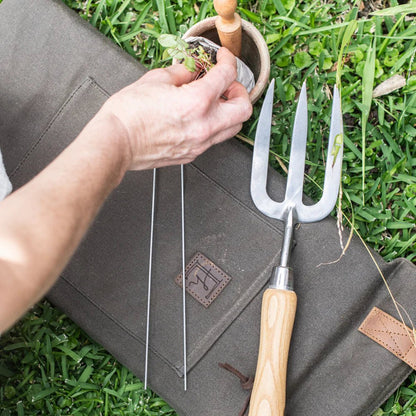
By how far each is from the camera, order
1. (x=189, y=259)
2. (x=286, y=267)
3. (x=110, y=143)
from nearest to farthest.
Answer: (x=110, y=143) < (x=286, y=267) < (x=189, y=259)

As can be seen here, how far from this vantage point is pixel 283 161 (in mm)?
1534

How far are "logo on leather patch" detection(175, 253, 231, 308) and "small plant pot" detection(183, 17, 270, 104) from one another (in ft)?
1.39

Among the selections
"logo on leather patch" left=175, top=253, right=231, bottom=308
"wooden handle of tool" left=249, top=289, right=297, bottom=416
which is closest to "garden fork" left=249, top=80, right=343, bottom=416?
Answer: "wooden handle of tool" left=249, top=289, right=297, bottom=416

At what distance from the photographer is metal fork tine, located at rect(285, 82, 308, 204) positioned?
134 cm

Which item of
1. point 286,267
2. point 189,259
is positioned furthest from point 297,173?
point 189,259

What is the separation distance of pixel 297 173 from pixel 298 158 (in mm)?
37

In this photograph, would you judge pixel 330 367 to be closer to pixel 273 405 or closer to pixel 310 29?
pixel 273 405

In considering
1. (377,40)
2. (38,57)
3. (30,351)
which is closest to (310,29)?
(377,40)

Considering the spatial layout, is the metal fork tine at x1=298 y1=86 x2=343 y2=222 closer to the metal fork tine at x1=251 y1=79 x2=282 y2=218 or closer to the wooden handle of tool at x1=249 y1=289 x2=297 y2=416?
the metal fork tine at x1=251 y1=79 x2=282 y2=218

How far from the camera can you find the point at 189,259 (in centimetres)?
138

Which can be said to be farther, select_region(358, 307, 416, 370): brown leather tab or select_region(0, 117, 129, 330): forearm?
select_region(358, 307, 416, 370): brown leather tab

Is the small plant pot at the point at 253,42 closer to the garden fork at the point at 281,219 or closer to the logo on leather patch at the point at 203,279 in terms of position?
the garden fork at the point at 281,219

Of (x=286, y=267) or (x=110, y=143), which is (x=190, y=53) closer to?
(x=110, y=143)

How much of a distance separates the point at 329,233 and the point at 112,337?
1.97 ft
